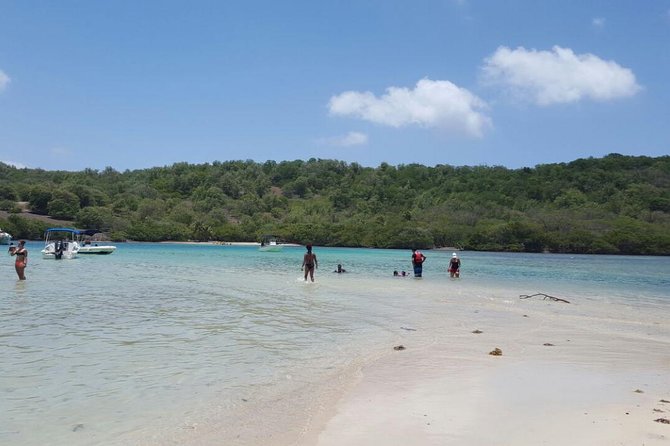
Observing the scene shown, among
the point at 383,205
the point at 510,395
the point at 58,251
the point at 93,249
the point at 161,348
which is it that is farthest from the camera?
the point at 383,205

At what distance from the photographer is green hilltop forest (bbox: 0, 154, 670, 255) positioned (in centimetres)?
11319

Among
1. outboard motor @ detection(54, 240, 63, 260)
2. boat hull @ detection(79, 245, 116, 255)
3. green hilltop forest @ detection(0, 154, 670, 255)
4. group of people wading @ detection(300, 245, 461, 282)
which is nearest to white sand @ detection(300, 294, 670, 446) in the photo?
group of people wading @ detection(300, 245, 461, 282)

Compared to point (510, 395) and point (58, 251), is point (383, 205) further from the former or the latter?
point (510, 395)

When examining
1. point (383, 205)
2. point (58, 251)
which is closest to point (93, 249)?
point (58, 251)

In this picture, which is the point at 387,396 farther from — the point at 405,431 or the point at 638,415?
the point at 638,415

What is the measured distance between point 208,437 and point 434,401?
291 centimetres

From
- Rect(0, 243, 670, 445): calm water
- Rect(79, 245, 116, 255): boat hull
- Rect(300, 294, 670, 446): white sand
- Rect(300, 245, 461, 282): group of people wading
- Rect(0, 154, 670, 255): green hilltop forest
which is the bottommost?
Rect(0, 243, 670, 445): calm water

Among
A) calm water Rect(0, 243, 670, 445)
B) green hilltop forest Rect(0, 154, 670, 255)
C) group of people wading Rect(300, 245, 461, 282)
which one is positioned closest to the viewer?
calm water Rect(0, 243, 670, 445)

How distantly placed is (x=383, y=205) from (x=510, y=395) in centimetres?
14715

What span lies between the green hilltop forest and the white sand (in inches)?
4148

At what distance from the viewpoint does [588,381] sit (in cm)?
830

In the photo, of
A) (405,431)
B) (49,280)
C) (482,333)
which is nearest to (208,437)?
(405,431)

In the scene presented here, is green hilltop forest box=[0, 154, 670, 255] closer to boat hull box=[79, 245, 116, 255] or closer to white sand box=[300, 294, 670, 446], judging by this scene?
boat hull box=[79, 245, 116, 255]

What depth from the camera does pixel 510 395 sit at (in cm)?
734
